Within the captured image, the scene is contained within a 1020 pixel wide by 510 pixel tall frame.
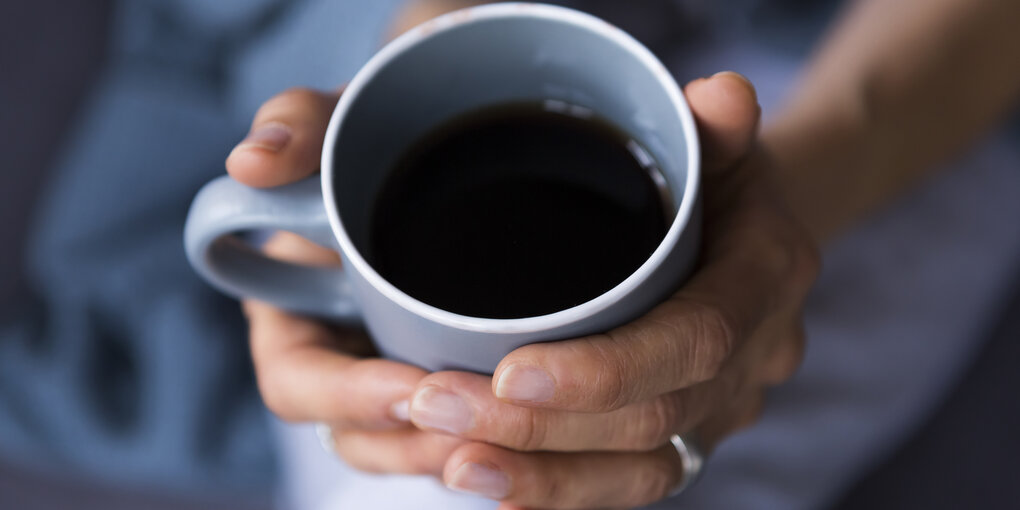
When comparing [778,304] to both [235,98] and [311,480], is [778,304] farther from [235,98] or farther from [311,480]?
[235,98]

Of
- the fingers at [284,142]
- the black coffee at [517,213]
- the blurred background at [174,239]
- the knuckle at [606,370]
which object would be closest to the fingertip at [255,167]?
the fingers at [284,142]

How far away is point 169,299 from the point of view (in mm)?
1171

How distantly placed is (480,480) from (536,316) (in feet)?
0.53

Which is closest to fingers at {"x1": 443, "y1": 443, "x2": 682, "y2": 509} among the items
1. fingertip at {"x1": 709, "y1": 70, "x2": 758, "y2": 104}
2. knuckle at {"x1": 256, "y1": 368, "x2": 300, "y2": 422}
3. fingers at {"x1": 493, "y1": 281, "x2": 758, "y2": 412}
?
fingers at {"x1": 493, "y1": 281, "x2": 758, "y2": 412}

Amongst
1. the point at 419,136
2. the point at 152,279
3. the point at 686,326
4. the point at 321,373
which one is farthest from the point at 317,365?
the point at 152,279

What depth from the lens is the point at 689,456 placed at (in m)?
0.73

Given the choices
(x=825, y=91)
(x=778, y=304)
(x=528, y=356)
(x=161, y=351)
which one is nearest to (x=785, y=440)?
(x=778, y=304)

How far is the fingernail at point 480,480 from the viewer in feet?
2.06

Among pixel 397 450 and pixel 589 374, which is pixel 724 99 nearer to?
pixel 589 374

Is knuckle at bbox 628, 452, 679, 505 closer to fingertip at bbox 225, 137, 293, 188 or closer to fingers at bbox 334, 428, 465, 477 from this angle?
fingers at bbox 334, 428, 465, 477

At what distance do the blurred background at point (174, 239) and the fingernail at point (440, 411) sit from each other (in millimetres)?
545

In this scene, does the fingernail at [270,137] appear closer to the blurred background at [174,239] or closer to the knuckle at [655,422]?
the knuckle at [655,422]

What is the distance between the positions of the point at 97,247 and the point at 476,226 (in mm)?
798

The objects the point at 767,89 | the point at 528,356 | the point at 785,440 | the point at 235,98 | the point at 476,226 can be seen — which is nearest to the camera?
the point at 528,356
